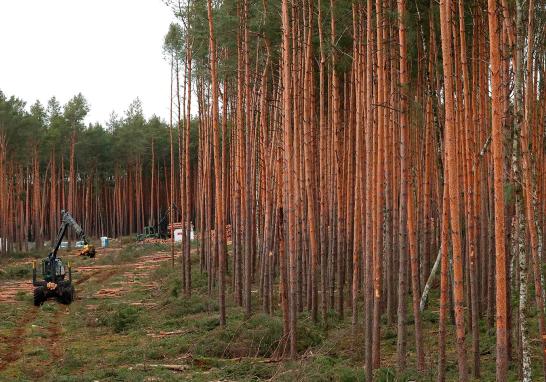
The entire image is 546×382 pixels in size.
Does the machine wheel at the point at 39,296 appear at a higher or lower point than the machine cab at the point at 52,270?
lower

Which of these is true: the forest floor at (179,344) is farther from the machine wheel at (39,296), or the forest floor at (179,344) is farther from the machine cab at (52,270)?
the machine cab at (52,270)

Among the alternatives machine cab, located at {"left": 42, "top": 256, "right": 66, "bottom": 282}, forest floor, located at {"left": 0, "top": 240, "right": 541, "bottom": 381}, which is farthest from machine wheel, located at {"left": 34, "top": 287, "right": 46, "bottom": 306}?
machine cab, located at {"left": 42, "top": 256, "right": 66, "bottom": 282}

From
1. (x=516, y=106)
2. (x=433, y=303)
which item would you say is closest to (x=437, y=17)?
(x=516, y=106)

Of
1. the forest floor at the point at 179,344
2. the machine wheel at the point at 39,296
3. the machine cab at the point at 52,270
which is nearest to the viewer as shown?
the forest floor at the point at 179,344

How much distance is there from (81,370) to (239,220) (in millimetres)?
6085

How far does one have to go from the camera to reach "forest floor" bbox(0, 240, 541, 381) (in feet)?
31.3

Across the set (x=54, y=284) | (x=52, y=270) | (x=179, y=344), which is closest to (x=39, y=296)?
(x=54, y=284)

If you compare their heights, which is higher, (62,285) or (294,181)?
(294,181)

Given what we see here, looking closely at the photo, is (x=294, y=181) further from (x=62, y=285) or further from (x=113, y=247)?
(x=113, y=247)

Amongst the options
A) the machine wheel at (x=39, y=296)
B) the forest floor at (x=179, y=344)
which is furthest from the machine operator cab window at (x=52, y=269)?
the forest floor at (x=179, y=344)

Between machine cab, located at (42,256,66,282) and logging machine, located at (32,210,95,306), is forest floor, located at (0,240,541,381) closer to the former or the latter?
logging machine, located at (32,210,95,306)

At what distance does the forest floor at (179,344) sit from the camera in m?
9.55

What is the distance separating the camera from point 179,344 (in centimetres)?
1198

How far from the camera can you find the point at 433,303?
14375 mm
